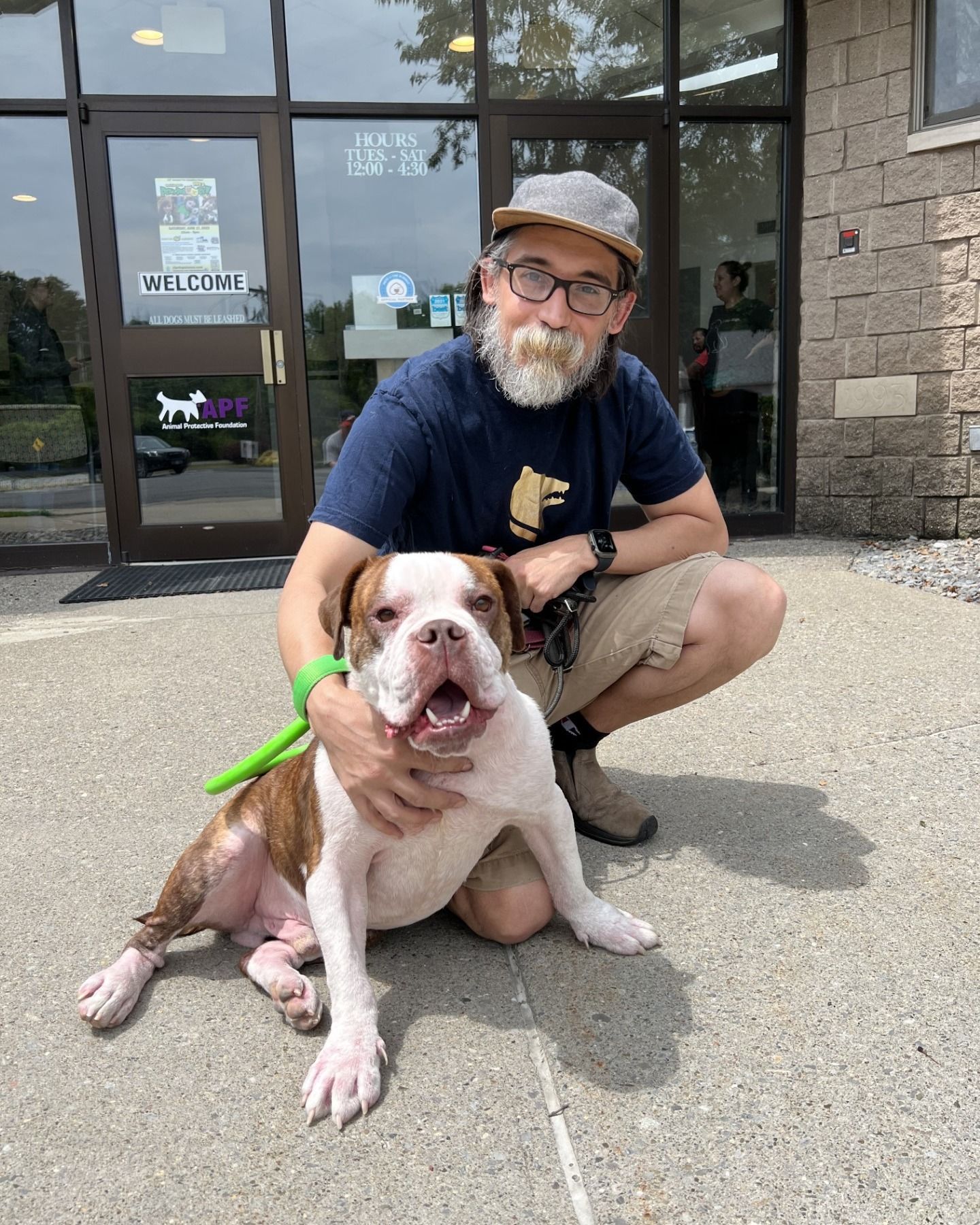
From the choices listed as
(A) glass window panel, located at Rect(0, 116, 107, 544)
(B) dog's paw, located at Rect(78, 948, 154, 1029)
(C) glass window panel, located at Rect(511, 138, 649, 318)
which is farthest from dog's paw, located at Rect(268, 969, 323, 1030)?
(C) glass window panel, located at Rect(511, 138, 649, 318)

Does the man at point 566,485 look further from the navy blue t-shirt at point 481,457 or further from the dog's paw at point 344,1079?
the dog's paw at point 344,1079

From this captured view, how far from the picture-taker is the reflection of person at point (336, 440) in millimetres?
7133

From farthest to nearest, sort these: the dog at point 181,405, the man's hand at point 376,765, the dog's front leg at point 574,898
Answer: the dog at point 181,405 < the dog's front leg at point 574,898 < the man's hand at point 376,765

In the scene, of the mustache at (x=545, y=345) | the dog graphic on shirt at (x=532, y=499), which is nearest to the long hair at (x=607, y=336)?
the mustache at (x=545, y=345)

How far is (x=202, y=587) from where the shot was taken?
634cm

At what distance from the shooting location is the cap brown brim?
2621 mm

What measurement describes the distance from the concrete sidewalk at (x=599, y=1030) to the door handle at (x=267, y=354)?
3.92 metres

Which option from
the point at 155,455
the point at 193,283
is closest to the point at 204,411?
the point at 155,455

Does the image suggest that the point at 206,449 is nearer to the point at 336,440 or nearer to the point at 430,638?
the point at 336,440

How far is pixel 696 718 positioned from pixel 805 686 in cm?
61

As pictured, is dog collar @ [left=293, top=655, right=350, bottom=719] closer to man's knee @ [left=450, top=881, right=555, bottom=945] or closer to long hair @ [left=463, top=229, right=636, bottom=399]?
man's knee @ [left=450, top=881, right=555, bottom=945]

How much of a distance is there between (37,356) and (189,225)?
1.39 metres

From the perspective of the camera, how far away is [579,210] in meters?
2.65

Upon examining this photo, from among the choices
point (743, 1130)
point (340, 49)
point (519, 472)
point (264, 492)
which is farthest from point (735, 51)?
point (743, 1130)
